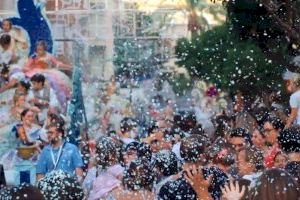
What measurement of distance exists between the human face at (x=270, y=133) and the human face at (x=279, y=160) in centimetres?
155

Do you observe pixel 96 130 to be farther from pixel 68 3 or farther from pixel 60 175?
pixel 60 175

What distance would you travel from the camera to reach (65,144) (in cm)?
746

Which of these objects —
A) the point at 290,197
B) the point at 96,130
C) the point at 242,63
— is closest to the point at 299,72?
the point at 242,63

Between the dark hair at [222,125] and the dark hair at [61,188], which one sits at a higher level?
the dark hair at [61,188]

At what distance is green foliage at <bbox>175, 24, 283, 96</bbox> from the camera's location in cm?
1365

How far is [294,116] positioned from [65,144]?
10.4 feet

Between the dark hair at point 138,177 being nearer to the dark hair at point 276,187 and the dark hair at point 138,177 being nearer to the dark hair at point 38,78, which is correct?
the dark hair at point 276,187

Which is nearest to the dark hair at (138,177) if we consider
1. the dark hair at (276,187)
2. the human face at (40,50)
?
the dark hair at (276,187)

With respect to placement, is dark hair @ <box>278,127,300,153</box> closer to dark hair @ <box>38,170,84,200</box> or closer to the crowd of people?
the crowd of people

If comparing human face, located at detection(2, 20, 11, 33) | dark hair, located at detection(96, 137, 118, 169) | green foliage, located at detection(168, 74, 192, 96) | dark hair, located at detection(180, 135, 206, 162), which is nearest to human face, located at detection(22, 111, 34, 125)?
human face, located at detection(2, 20, 11, 33)

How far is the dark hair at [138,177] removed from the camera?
551cm

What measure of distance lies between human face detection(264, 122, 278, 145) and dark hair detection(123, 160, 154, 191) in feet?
9.03

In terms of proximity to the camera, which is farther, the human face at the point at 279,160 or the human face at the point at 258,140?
the human face at the point at 258,140

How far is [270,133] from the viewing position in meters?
8.36
